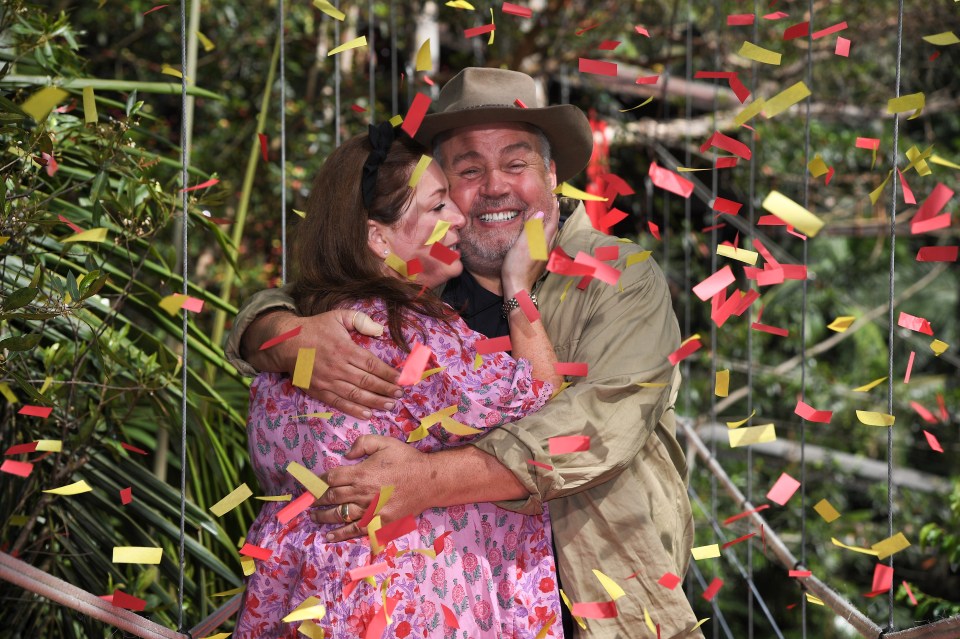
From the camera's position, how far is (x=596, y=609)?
5.91 feet

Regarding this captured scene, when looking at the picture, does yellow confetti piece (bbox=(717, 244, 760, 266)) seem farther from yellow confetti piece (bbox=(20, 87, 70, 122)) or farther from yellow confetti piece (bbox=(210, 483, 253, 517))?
yellow confetti piece (bbox=(20, 87, 70, 122))

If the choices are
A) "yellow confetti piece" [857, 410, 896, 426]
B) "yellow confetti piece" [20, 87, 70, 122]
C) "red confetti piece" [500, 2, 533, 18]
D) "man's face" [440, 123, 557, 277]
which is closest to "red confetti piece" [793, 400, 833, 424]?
"yellow confetti piece" [857, 410, 896, 426]

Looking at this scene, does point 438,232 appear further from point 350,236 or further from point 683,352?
point 683,352

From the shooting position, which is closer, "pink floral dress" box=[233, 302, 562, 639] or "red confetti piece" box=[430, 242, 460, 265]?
"pink floral dress" box=[233, 302, 562, 639]

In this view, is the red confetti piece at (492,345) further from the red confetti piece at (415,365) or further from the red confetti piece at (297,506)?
the red confetti piece at (297,506)

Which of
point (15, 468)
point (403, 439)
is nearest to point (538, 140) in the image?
point (403, 439)

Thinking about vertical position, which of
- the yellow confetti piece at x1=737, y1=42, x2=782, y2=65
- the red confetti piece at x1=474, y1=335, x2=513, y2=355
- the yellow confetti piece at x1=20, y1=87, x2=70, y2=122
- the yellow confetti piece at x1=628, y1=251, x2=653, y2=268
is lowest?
the red confetti piece at x1=474, y1=335, x2=513, y2=355

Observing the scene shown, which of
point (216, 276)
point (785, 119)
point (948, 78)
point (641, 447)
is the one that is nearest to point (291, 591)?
point (641, 447)

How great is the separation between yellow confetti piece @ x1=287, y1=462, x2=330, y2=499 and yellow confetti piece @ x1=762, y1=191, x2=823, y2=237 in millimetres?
738

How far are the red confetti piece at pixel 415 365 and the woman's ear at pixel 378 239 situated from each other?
31cm

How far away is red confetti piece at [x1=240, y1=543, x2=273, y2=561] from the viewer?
64.4 inches

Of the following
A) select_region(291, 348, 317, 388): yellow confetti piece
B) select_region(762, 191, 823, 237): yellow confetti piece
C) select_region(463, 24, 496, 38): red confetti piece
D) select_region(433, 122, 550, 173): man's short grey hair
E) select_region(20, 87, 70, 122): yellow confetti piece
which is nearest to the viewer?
select_region(20, 87, 70, 122): yellow confetti piece

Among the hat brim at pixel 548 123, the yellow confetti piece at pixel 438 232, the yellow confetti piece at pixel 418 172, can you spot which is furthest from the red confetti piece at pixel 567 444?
the hat brim at pixel 548 123

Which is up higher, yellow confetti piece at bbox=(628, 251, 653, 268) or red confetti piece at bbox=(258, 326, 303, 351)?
yellow confetti piece at bbox=(628, 251, 653, 268)
